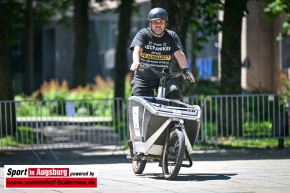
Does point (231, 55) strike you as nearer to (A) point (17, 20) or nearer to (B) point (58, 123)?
(B) point (58, 123)

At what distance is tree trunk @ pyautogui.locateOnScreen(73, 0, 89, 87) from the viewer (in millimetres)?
32531

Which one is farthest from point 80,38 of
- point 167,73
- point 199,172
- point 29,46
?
point 167,73

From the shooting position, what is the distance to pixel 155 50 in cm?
1109

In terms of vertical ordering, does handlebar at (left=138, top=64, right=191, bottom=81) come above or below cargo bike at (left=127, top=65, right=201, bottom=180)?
above

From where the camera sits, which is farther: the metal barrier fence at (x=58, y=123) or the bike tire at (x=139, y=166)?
the metal barrier fence at (x=58, y=123)

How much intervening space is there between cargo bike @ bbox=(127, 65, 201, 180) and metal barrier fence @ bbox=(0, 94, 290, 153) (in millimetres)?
6082

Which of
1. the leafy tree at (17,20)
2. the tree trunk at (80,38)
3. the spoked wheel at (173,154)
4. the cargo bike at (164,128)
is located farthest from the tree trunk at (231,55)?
the tree trunk at (80,38)

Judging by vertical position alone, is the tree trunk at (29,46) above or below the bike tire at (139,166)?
above

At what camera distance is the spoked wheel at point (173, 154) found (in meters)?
10.1

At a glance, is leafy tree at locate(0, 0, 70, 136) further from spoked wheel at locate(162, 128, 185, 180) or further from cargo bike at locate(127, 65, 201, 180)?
spoked wheel at locate(162, 128, 185, 180)

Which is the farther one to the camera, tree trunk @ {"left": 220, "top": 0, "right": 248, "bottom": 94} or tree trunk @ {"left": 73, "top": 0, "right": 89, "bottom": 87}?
tree trunk @ {"left": 73, "top": 0, "right": 89, "bottom": 87}

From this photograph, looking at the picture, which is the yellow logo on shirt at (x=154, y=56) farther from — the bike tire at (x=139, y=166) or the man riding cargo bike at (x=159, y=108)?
the bike tire at (x=139, y=166)

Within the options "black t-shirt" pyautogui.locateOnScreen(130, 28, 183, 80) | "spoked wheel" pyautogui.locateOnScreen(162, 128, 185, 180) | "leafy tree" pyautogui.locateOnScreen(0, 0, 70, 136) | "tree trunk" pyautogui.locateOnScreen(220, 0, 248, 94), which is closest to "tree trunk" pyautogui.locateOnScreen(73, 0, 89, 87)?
"leafy tree" pyautogui.locateOnScreen(0, 0, 70, 136)

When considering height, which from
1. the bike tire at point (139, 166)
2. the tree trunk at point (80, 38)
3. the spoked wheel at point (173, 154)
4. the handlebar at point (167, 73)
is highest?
the tree trunk at point (80, 38)
